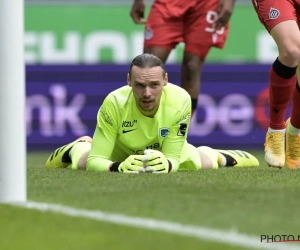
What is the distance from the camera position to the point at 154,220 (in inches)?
163

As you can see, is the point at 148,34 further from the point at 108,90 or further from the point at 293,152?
the point at 108,90

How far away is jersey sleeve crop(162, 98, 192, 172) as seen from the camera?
6820 millimetres

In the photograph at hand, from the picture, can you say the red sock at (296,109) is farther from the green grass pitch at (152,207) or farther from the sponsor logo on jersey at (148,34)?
the sponsor logo on jersey at (148,34)

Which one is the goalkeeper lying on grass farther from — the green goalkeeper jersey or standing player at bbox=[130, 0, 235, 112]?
standing player at bbox=[130, 0, 235, 112]

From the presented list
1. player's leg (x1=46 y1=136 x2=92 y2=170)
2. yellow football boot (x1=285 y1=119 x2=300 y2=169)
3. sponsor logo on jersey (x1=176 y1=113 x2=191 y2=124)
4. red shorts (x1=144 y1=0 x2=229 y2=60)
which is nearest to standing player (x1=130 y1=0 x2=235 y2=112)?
red shorts (x1=144 y1=0 x2=229 y2=60)

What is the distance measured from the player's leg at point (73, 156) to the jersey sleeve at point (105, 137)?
21.2 inches

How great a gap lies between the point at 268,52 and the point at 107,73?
2455 mm

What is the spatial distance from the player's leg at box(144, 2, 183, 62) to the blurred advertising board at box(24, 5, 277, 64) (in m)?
4.79

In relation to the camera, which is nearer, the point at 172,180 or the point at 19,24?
the point at 19,24

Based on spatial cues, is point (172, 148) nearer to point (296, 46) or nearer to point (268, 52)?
point (296, 46)

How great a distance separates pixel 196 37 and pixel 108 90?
13.0ft

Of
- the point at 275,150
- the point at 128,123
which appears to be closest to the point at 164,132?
the point at 128,123

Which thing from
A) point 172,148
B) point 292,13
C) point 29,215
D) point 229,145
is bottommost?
point 229,145

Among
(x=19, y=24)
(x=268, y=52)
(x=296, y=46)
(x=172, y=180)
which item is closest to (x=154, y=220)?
(x=19, y=24)
